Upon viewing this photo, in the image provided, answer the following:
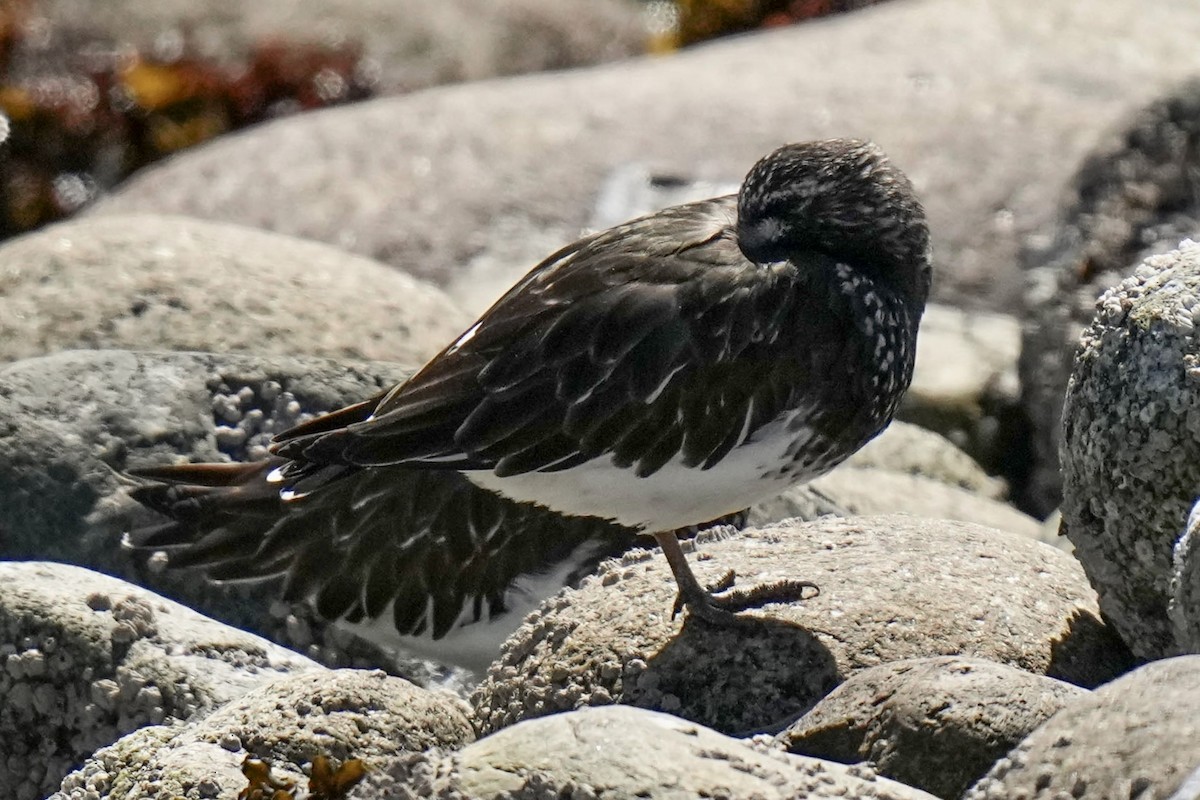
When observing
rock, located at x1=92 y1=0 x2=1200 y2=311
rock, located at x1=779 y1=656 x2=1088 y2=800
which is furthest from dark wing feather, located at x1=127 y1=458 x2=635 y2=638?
rock, located at x1=92 y1=0 x2=1200 y2=311

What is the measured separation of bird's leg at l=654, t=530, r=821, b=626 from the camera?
508 cm

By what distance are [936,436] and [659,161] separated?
9.46 ft

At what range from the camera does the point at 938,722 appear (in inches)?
Result: 161

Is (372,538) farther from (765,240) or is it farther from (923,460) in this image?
(923,460)

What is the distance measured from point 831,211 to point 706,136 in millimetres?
5184

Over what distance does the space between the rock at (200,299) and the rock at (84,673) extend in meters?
1.89

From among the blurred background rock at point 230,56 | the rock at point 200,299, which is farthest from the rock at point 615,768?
the blurred background rock at point 230,56

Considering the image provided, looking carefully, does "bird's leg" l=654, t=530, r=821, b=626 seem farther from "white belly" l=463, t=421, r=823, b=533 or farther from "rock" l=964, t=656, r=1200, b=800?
"rock" l=964, t=656, r=1200, b=800

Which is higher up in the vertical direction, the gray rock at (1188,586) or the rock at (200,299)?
the gray rock at (1188,586)

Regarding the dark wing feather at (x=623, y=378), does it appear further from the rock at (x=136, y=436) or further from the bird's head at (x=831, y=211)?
the rock at (x=136, y=436)

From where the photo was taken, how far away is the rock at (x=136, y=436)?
20.1ft

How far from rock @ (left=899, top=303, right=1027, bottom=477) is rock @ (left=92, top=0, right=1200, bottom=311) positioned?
86cm

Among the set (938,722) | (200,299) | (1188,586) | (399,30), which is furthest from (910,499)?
(399,30)

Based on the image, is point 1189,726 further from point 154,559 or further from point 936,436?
point 936,436
